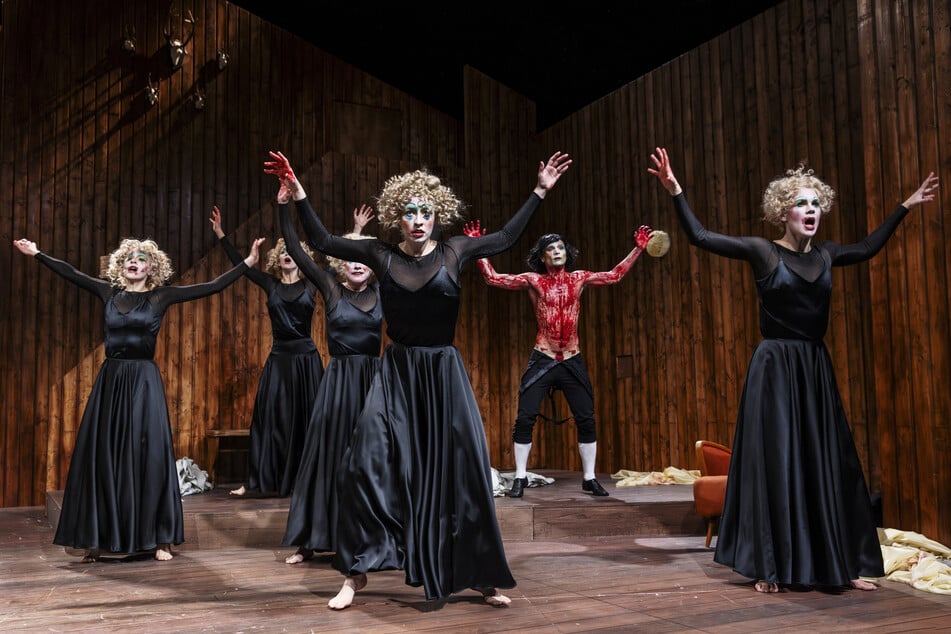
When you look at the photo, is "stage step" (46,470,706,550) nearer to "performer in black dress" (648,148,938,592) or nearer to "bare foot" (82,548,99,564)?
"bare foot" (82,548,99,564)

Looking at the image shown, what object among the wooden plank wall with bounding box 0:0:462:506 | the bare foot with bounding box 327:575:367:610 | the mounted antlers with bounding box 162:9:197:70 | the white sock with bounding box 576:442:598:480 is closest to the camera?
the bare foot with bounding box 327:575:367:610

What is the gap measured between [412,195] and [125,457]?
7.10ft

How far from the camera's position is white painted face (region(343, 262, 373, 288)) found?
454 centimetres

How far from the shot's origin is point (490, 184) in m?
8.66

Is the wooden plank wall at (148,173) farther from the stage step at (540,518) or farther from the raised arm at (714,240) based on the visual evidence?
the raised arm at (714,240)

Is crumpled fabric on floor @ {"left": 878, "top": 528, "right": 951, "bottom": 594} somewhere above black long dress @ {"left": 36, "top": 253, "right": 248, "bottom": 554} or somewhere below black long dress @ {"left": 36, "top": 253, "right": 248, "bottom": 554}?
below

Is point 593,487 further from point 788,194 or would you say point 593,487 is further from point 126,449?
point 126,449

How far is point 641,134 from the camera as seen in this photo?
715 centimetres

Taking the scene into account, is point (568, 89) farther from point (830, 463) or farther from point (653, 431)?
point (830, 463)

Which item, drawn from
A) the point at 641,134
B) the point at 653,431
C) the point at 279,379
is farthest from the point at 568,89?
the point at 279,379

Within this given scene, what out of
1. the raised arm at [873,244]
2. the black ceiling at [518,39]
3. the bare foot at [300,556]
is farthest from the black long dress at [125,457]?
the black ceiling at [518,39]

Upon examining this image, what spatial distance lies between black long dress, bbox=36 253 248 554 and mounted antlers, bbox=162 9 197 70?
3417 mm

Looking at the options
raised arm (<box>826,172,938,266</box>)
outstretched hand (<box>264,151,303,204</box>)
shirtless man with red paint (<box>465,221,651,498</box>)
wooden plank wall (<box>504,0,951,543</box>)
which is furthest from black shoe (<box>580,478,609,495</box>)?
outstretched hand (<box>264,151,303,204</box>)

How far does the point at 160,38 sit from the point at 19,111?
51.9 inches
